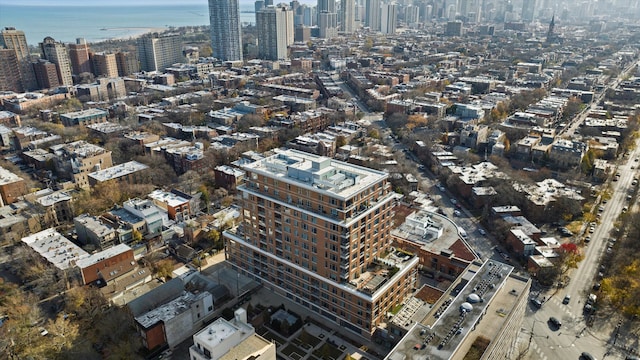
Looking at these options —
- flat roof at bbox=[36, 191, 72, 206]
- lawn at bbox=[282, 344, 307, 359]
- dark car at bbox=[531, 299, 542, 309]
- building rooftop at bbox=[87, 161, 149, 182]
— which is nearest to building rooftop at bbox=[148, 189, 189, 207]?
building rooftop at bbox=[87, 161, 149, 182]

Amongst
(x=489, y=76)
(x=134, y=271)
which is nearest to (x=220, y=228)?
(x=134, y=271)

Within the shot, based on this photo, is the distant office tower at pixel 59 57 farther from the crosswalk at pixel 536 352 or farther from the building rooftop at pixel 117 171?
the crosswalk at pixel 536 352

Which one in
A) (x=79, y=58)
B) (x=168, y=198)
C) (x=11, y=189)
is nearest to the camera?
(x=168, y=198)

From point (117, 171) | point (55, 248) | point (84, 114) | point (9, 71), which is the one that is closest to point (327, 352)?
point (55, 248)

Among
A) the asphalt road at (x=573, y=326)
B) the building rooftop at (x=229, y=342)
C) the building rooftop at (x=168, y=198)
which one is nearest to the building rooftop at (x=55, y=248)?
the building rooftop at (x=168, y=198)

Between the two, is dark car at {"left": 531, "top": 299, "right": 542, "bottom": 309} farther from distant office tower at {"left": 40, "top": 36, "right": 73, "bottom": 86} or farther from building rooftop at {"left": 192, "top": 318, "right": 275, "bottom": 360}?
distant office tower at {"left": 40, "top": 36, "right": 73, "bottom": 86}

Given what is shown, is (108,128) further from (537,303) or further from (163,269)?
(537,303)
